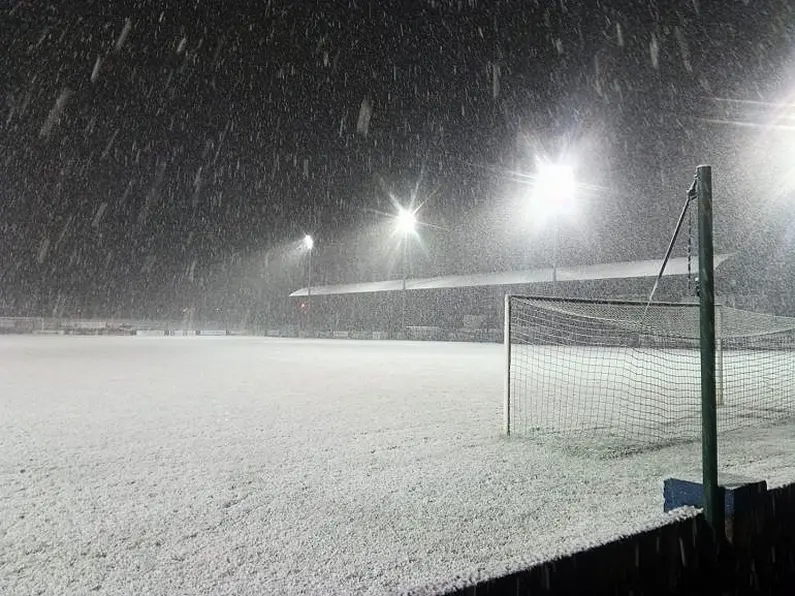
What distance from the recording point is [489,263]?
35719 millimetres

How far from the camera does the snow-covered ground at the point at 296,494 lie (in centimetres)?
240

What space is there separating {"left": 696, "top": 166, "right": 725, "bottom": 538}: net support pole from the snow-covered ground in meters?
0.41

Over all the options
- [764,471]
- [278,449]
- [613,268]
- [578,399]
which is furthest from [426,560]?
[613,268]

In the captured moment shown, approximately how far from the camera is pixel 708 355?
270cm

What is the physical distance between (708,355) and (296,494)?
8.37ft

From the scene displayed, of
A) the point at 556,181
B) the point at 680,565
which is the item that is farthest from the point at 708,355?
the point at 556,181

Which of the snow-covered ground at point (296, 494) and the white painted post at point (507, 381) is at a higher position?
the white painted post at point (507, 381)

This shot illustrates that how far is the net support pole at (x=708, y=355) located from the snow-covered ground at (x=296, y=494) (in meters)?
0.41

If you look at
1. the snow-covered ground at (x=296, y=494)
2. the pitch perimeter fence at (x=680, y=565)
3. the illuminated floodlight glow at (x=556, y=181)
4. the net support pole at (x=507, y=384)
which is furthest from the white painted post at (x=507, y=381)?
the illuminated floodlight glow at (x=556, y=181)

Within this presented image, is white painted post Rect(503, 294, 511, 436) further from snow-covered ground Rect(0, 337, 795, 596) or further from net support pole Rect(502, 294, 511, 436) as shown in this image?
snow-covered ground Rect(0, 337, 795, 596)

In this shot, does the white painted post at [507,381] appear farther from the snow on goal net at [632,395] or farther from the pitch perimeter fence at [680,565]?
the pitch perimeter fence at [680,565]

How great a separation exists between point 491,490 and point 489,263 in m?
32.7

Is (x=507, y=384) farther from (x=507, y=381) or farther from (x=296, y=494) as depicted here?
(x=296, y=494)

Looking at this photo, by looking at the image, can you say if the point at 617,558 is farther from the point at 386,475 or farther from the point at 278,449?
the point at 278,449
